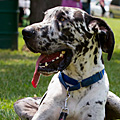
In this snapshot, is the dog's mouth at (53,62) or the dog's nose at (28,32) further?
the dog's mouth at (53,62)

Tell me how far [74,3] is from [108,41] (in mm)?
5907

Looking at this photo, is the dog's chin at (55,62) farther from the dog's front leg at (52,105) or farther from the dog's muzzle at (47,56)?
the dog's front leg at (52,105)

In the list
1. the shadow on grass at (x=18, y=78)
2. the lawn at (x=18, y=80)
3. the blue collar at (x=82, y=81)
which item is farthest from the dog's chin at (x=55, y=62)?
the shadow on grass at (x=18, y=78)

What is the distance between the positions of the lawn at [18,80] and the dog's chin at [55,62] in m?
1.11

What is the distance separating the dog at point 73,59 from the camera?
10.2 feet

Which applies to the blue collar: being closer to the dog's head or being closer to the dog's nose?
the dog's head

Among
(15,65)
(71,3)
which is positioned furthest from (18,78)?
(71,3)

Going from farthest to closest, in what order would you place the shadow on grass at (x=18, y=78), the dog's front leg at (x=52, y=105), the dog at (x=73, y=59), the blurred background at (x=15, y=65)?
the shadow on grass at (x=18, y=78) < the blurred background at (x=15, y=65) < the dog's front leg at (x=52, y=105) < the dog at (x=73, y=59)

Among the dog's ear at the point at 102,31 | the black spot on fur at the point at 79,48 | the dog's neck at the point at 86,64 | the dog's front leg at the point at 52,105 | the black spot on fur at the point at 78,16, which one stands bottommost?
the dog's front leg at the point at 52,105

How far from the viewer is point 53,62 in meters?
→ 3.18

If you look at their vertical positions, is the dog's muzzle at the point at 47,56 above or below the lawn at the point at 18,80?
above

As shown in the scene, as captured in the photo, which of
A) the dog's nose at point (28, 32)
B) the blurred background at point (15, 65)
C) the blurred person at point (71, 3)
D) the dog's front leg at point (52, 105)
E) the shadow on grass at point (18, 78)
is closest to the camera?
the dog's nose at point (28, 32)

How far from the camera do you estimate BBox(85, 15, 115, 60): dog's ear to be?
3262mm

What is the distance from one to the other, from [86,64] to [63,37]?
15.9 inches
